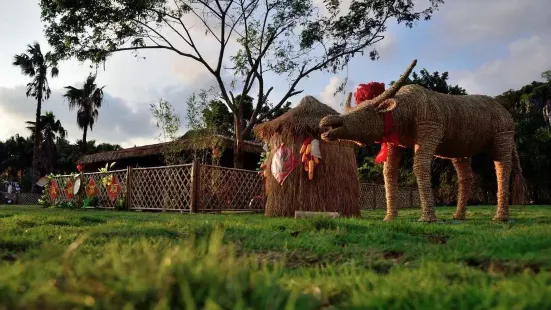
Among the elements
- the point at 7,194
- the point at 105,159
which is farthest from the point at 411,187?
the point at 7,194

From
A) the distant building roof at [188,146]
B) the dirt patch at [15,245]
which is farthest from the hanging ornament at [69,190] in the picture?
the dirt patch at [15,245]

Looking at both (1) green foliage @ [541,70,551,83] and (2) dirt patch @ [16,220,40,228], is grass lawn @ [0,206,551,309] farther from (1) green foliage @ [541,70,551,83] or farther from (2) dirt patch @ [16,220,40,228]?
(1) green foliage @ [541,70,551,83]

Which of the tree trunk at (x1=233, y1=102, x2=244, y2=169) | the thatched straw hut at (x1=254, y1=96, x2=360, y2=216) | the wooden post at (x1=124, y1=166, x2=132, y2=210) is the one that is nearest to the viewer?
the thatched straw hut at (x1=254, y1=96, x2=360, y2=216)

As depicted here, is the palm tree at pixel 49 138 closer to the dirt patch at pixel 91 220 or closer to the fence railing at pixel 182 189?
the fence railing at pixel 182 189

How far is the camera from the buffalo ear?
6738mm

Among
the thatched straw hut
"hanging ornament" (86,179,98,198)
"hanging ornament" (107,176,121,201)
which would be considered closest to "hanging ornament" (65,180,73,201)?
"hanging ornament" (86,179,98,198)

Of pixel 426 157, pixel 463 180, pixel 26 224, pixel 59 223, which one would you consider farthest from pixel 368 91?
pixel 26 224

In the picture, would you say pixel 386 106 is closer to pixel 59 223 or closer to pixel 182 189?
pixel 59 223

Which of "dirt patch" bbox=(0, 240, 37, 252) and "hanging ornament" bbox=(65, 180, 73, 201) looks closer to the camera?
"dirt patch" bbox=(0, 240, 37, 252)

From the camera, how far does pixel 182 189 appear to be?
14.0 m

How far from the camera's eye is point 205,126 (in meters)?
18.7

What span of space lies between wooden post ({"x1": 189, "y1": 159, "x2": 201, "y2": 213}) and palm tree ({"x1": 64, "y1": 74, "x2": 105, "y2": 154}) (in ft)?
83.1

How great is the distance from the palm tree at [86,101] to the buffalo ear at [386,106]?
32771mm

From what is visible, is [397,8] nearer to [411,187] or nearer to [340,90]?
[340,90]
